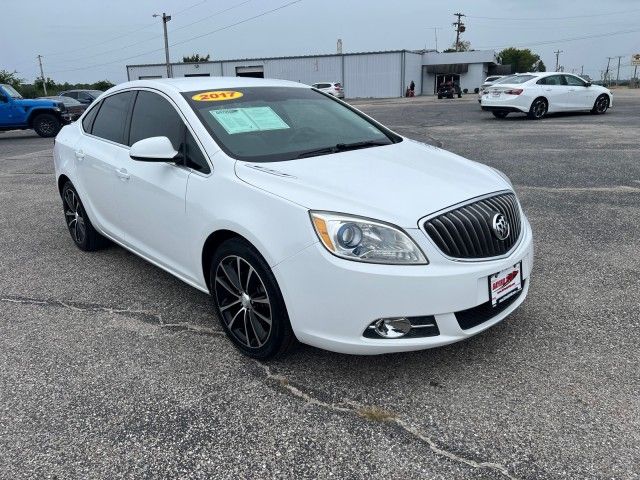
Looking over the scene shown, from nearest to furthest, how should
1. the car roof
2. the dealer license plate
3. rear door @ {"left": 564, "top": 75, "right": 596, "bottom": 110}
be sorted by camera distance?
the dealer license plate < the car roof < rear door @ {"left": 564, "top": 75, "right": 596, "bottom": 110}

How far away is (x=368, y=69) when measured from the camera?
54.8m

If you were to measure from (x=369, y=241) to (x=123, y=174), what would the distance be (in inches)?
88.5

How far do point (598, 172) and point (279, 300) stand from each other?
23.7ft

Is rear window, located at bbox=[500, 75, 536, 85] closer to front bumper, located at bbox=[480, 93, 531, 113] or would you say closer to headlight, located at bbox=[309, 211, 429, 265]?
front bumper, located at bbox=[480, 93, 531, 113]

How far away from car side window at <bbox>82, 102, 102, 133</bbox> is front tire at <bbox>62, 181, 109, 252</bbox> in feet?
1.88

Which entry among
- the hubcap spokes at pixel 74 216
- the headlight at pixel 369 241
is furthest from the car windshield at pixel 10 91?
the headlight at pixel 369 241

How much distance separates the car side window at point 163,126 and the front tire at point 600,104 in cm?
1784

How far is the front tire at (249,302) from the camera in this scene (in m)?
2.86

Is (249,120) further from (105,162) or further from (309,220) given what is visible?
(105,162)

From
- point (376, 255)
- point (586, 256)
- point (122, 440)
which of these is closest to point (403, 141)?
point (376, 255)

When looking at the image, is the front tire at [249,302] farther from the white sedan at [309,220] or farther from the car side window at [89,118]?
the car side window at [89,118]

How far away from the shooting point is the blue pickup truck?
58.7 feet

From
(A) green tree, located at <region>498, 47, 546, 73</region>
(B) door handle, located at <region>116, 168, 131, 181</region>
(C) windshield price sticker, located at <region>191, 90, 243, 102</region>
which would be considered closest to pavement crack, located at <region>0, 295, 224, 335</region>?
(B) door handle, located at <region>116, 168, 131, 181</region>

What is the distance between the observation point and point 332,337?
270 centimetres
